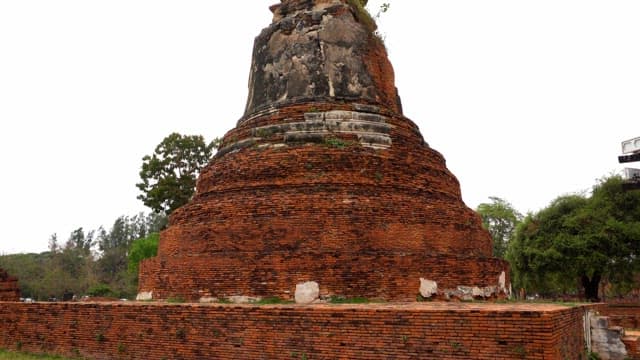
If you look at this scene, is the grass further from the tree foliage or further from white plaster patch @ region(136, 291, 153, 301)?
the tree foliage

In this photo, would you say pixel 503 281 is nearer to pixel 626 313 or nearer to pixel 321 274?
pixel 321 274

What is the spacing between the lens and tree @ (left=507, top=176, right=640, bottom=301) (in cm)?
1862

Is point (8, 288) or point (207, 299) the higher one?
point (8, 288)

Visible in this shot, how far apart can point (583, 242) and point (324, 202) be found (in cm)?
1413

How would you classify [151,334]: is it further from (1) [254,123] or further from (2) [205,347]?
(1) [254,123]

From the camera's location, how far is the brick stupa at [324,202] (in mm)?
7969

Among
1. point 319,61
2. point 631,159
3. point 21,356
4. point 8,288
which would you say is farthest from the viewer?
point 631,159

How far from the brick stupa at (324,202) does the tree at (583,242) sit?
34.4 ft

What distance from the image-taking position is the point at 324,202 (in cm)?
853

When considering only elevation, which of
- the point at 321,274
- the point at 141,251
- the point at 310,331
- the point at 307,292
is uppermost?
the point at 141,251

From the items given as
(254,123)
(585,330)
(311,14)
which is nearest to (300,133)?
(254,123)

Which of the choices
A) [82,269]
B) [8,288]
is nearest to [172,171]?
[8,288]

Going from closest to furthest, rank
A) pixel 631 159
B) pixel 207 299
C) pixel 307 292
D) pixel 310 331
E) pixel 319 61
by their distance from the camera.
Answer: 1. pixel 310 331
2. pixel 307 292
3. pixel 207 299
4. pixel 319 61
5. pixel 631 159

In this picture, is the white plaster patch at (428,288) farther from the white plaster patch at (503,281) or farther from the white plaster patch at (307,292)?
the white plaster patch at (503,281)
